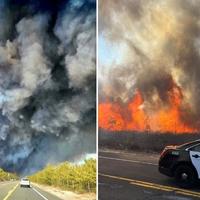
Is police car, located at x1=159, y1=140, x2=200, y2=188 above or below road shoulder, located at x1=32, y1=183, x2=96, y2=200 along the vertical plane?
above

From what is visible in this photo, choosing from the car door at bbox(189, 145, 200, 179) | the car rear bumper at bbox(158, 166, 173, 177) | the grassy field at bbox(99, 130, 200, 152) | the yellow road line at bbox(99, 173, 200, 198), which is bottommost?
the yellow road line at bbox(99, 173, 200, 198)

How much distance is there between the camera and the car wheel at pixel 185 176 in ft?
18.5

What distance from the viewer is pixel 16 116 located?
5984mm

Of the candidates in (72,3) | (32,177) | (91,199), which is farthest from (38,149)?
(72,3)

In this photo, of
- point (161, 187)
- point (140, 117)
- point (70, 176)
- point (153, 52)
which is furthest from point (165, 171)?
point (153, 52)

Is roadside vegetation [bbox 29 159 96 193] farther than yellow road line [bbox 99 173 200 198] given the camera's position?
Yes

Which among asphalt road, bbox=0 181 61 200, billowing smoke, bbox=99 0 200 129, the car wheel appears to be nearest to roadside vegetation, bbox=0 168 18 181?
asphalt road, bbox=0 181 61 200

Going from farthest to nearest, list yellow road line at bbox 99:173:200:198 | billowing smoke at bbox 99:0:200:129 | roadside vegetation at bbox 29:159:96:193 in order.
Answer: roadside vegetation at bbox 29:159:96:193 → billowing smoke at bbox 99:0:200:129 → yellow road line at bbox 99:173:200:198

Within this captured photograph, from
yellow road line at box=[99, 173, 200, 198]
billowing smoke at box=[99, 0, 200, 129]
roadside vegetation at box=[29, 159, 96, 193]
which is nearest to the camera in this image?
yellow road line at box=[99, 173, 200, 198]

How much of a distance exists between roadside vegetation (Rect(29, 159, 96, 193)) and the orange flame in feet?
1.66

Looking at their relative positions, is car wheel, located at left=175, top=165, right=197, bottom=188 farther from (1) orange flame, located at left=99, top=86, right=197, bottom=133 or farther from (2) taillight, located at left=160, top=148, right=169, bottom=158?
(1) orange flame, located at left=99, top=86, right=197, bottom=133

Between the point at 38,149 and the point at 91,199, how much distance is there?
82 cm

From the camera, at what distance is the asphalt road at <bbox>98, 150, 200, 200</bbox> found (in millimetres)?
5637

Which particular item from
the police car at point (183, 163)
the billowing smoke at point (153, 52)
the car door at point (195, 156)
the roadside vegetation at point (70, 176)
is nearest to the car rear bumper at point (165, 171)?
the police car at point (183, 163)
